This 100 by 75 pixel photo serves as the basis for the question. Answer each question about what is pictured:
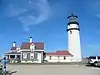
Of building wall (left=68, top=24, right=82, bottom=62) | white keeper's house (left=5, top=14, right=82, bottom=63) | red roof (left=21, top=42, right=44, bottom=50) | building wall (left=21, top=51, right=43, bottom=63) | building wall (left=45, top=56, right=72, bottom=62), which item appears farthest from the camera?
building wall (left=45, top=56, right=72, bottom=62)

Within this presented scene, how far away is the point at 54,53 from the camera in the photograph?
52.5 metres

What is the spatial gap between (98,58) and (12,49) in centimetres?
3310

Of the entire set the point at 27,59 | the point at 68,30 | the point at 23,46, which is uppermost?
the point at 68,30

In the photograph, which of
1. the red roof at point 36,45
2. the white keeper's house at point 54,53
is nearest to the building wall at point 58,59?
the white keeper's house at point 54,53

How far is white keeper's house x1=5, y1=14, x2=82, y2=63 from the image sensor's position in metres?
47.1

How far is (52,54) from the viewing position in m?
51.9

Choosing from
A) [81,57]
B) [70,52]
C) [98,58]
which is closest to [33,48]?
[70,52]

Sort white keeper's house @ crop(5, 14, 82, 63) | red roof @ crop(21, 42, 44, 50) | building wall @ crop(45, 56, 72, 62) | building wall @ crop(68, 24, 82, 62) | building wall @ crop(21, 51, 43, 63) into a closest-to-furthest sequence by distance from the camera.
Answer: building wall @ crop(21, 51, 43, 63) → white keeper's house @ crop(5, 14, 82, 63) → red roof @ crop(21, 42, 44, 50) → building wall @ crop(68, 24, 82, 62) → building wall @ crop(45, 56, 72, 62)

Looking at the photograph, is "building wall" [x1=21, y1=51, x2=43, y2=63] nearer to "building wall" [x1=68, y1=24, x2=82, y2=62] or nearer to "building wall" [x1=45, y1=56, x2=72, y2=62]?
"building wall" [x1=45, y1=56, x2=72, y2=62]

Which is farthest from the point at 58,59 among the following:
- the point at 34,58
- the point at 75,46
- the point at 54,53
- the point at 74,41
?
the point at 34,58

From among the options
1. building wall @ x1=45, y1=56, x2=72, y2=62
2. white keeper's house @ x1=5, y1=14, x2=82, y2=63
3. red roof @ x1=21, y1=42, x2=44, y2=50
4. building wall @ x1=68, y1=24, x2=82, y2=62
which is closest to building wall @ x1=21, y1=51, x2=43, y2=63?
white keeper's house @ x1=5, y1=14, x2=82, y2=63

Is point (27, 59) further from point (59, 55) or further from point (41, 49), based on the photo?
point (59, 55)

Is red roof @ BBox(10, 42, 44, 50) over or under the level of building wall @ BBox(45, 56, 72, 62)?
over

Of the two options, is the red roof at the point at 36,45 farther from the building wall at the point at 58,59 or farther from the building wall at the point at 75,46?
the building wall at the point at 75,46
